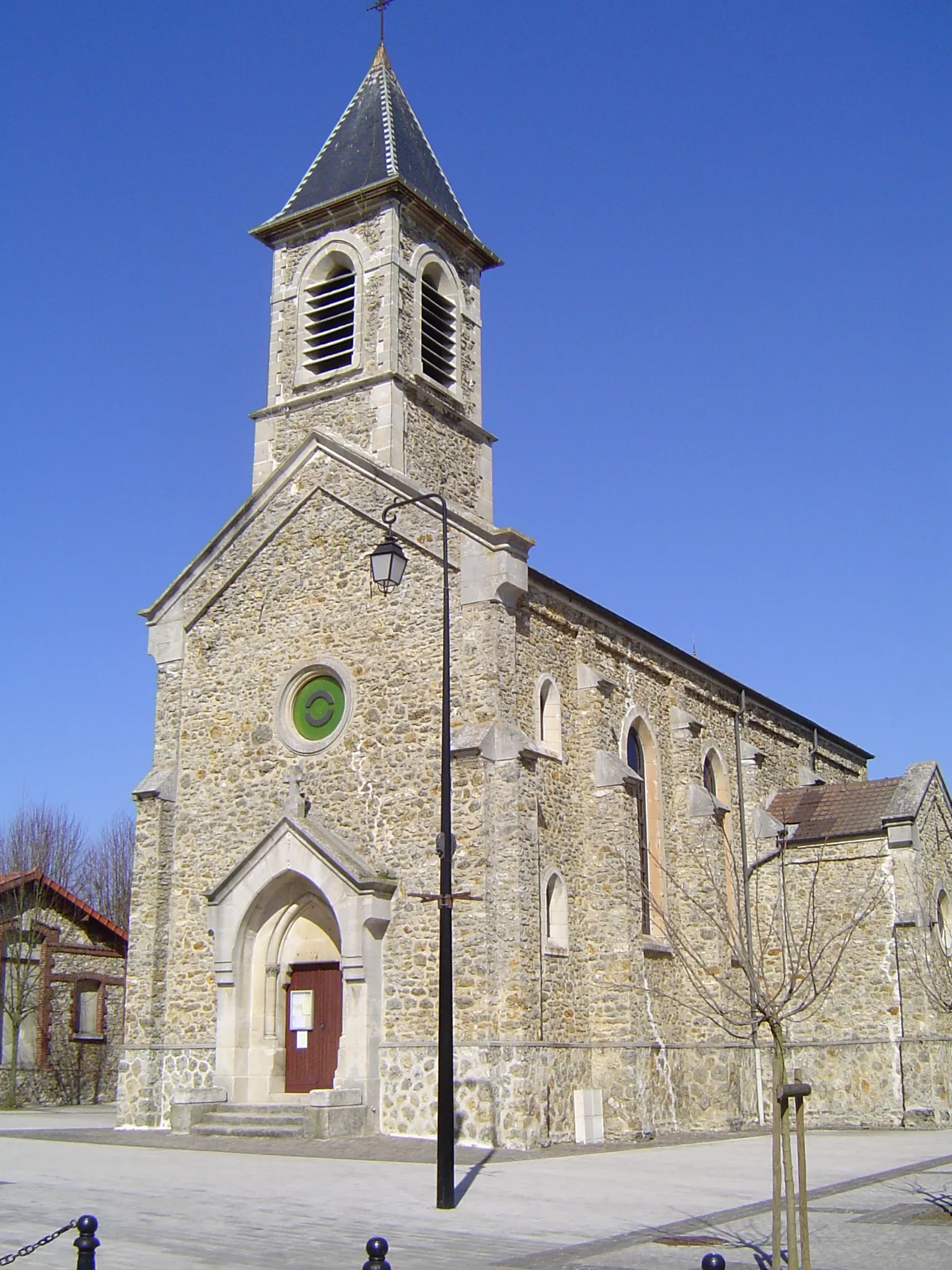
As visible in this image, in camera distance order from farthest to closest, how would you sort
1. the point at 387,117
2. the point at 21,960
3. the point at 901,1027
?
the point at 21,960 → the point at 387,117 → the point at 901,1027

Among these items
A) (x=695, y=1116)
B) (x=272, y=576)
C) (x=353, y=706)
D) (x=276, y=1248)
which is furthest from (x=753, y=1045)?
(x=276, y=1248)

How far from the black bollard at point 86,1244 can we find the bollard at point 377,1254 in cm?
157

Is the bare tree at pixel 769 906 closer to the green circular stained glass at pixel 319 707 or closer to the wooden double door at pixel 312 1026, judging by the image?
the wooden double door at pixel 312 1026

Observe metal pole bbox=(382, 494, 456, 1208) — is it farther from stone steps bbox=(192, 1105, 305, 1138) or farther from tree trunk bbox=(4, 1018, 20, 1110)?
tree trunk bbox=(4, 1018, 20, 1110)

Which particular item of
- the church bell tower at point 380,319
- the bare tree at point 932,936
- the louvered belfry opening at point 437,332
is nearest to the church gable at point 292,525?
the church bell tower at point 380,319

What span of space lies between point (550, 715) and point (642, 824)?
381 cm

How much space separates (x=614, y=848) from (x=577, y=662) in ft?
11.0

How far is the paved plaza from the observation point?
9477 millimetres

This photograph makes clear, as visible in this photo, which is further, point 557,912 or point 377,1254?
point 557,912

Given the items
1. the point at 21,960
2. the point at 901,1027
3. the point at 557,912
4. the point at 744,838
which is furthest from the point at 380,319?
the point at 21,960

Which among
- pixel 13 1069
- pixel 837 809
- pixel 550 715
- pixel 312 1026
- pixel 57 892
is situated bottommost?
pixel 13 1069

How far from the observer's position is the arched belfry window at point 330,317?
24188 millimetres

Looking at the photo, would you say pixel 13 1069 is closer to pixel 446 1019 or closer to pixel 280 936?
pixel 280 936

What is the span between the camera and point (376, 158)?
2497 centimetres
